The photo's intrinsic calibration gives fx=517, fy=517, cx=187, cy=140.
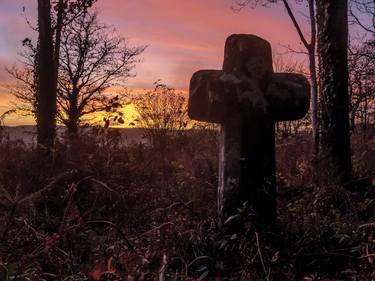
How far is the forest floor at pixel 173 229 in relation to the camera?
4211 millimetres

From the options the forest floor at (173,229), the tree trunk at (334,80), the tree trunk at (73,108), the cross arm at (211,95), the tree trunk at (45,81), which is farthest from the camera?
the tree trunk at (73,108)

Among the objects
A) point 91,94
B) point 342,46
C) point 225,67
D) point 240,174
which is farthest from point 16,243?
point 91,94

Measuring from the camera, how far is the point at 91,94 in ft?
87.6

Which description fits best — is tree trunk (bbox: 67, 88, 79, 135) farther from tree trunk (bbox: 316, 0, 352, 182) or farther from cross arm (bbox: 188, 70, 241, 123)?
cross arm (bbox: 188, 70, 241, 123)

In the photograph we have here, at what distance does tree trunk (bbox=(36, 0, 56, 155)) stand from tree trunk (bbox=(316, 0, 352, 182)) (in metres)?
6.89

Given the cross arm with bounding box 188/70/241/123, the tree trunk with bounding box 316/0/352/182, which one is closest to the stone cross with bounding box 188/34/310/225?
the cross arm with bounding box 188/70/241/123

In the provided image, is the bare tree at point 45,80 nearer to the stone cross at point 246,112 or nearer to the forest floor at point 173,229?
the forest floor at point 173,229

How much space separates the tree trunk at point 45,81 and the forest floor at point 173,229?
2.68m

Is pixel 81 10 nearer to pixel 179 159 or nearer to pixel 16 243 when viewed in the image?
pixel 179 159

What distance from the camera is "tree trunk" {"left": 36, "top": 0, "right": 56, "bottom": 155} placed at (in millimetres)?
12398

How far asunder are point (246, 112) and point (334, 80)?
3.04m

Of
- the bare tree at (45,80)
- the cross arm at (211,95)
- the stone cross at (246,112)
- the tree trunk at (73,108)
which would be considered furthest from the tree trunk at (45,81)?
the tree trunk at (73,108)

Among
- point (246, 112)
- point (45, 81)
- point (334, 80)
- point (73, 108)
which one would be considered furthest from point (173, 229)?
point (73, 108)

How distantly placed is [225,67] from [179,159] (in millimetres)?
5316
